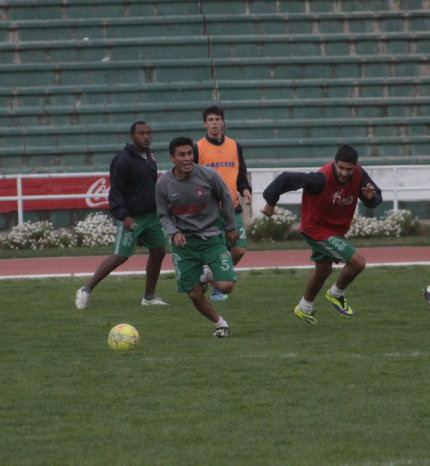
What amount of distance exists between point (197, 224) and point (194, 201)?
21 cm

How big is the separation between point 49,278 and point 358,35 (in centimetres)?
1560

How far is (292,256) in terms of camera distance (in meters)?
16.6

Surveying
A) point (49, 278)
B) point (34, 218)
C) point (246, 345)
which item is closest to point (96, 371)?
point (246, 345)

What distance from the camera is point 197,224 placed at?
8.41 m

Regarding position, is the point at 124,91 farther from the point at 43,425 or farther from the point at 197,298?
the point at 43,425

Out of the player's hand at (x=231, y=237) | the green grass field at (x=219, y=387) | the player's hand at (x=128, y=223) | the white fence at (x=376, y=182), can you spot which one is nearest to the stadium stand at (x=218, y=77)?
the white fence at (x=376, y=182)

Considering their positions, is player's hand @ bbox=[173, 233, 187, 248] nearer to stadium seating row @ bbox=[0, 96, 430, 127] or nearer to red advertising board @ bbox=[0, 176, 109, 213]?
red advertising board @ bbox=[0, 176, 109, 213]

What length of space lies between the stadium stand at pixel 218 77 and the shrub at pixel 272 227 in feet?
12.6

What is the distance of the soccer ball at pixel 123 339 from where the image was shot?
7820mm

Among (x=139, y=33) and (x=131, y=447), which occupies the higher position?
(x=139, y=33)

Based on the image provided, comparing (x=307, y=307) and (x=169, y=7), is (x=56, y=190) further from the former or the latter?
(x=307, y=307)

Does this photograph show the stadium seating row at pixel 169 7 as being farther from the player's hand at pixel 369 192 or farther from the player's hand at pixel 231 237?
the player's hand at pixel 231 237

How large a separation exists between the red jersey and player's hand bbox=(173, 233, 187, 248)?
138 cm

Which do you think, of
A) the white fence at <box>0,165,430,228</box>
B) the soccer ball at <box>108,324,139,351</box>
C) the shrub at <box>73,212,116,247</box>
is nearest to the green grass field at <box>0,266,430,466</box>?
the soccer ball at <box>108,324,139,351</box>
